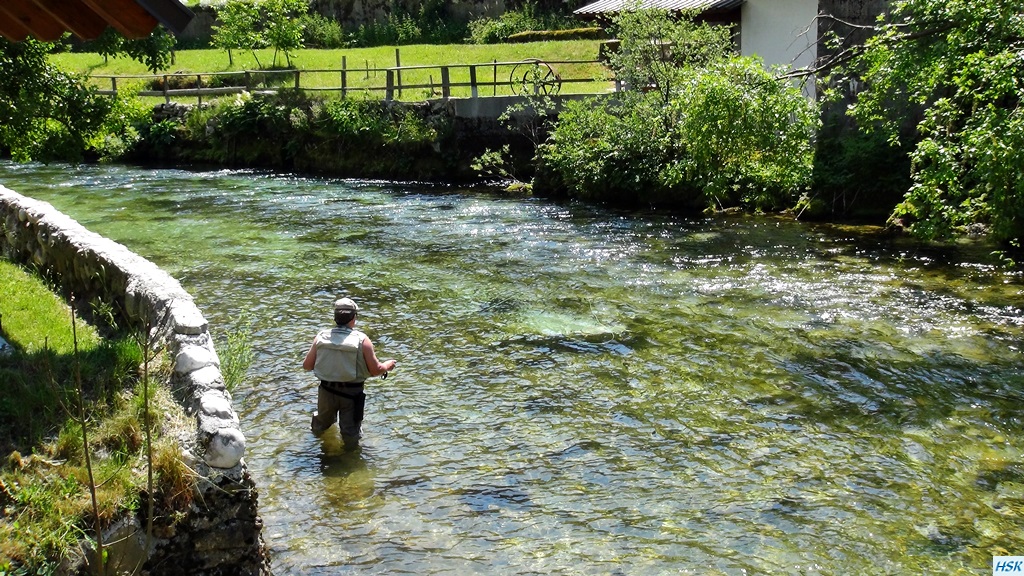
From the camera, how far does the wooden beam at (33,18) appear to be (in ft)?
23.6

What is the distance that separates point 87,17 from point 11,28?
1.08 metres

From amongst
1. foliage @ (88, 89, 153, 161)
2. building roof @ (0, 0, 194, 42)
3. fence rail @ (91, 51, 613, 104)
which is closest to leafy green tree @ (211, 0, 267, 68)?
fence rail @ (91, 51, 613, 104)

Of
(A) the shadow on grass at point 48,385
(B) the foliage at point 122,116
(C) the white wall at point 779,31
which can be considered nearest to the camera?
(A) the shadow on grass at point 48,385

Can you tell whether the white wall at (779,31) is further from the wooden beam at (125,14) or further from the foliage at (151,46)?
the wooden beam at (125,14)

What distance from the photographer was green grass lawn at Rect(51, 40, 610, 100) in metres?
30.9

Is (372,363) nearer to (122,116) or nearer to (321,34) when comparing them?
(122,116)

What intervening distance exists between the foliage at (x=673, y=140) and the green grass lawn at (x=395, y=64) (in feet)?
20.3

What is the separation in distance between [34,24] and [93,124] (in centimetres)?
398

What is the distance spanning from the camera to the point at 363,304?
511 inches

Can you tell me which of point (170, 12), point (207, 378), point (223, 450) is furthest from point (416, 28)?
point (223, 450)

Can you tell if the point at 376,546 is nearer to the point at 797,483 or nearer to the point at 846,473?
the point at 797,483

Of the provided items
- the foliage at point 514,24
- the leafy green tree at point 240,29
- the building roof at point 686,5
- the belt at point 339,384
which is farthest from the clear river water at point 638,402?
the foliage at point 514,24

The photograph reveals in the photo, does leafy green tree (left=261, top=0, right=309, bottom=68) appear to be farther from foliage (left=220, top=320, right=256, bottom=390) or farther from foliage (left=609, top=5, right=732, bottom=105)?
foliage (left=220, top=320, right=256, bottom=390)

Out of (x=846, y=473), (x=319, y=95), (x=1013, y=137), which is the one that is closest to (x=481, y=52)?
(x=319, y=95)
